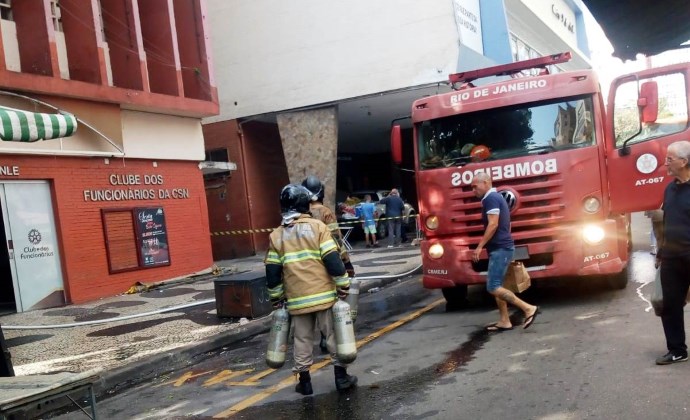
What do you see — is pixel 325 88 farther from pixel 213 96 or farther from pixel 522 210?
Result: pixel 522 210

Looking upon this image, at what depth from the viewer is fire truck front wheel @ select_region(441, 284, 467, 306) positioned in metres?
8.13

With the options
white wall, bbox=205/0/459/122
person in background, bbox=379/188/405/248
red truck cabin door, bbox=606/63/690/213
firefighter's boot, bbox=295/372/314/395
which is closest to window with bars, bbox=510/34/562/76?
white wall, bbox=205/0/459/122

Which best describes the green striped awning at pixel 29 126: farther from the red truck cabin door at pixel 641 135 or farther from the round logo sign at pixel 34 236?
the red truck cabin door at pixel 641 135

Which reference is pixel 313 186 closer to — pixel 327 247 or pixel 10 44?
pixel 327 247

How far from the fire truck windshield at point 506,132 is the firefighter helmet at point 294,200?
321 cm

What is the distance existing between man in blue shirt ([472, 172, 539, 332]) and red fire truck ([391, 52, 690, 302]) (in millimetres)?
796

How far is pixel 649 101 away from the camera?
673cm

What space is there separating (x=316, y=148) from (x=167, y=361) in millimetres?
13032

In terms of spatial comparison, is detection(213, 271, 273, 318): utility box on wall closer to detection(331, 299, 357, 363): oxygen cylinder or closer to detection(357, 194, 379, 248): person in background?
detection(331, 299, 357, 363): oxygen cylinder

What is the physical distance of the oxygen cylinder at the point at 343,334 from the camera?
479 cm

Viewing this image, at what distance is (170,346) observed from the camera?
7.32 meters

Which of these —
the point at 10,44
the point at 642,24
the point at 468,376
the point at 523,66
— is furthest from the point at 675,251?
the point at 10,44

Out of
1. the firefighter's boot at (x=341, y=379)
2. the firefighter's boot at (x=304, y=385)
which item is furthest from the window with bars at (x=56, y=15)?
the firefighter's boot at (x=341, y=379)

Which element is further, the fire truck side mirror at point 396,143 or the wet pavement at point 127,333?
the fire truck side mirror at point 396,143
